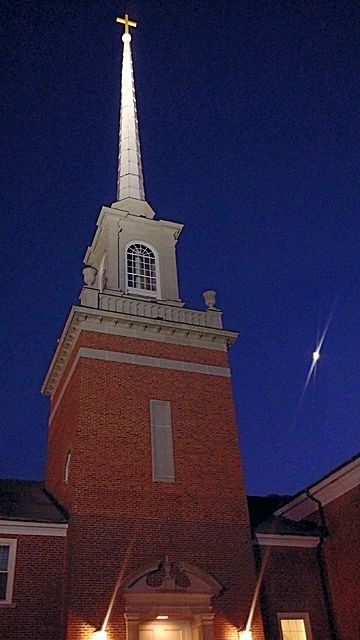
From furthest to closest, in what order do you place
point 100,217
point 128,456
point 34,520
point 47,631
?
point 100,217 → point 128,456 → point 34,520 → point 47,631

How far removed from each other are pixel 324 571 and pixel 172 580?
6099 millimetres

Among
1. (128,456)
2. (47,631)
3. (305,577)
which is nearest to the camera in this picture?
(47,631)

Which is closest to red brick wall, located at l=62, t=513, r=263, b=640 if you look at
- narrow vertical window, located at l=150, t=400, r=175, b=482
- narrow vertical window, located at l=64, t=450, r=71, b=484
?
narrow vertical window, located at l=150, t=400, r=175, b=482

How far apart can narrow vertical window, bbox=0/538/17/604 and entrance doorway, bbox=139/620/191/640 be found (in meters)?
3.65

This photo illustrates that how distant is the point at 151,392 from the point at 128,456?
2.43 meters

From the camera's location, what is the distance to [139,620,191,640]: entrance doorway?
655 inches

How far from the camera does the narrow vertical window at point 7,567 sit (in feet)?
53.9

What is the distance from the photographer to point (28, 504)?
19.1 m

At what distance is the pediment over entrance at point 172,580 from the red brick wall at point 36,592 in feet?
6.77

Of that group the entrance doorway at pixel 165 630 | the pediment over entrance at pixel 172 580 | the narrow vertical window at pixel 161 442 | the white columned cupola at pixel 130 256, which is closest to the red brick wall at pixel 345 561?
the pediment over entrance at pixel 172 580

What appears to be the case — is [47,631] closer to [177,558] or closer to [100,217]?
[177,558]

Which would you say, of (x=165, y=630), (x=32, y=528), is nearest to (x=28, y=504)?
(x=32, y=528)

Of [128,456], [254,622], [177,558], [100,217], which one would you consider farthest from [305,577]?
[100,217]

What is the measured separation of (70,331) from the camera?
2111 centimetres
